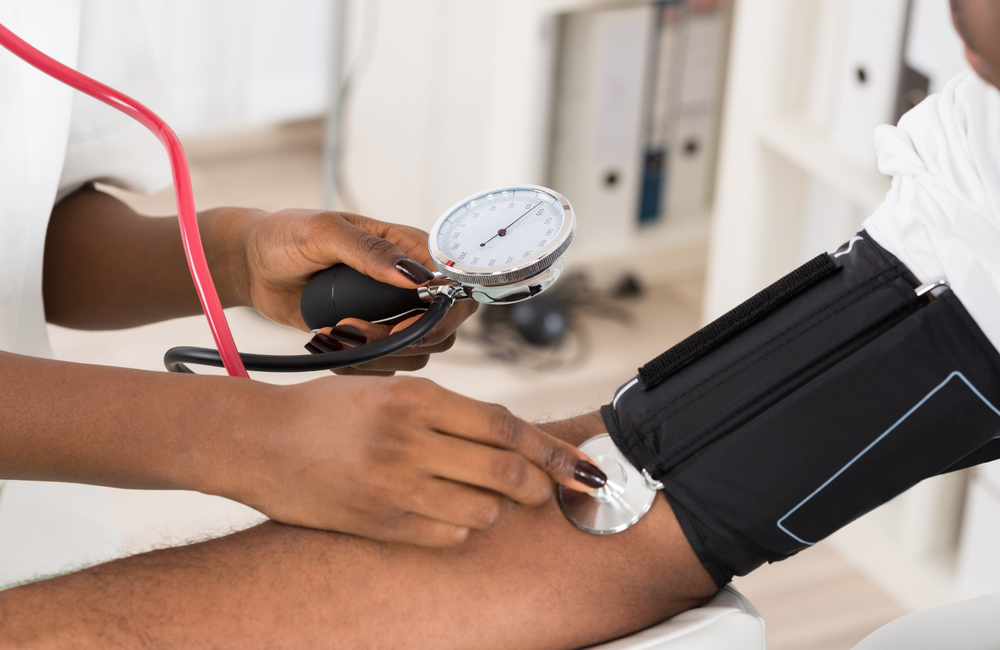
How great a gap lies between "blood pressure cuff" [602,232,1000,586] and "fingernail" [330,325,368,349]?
0.21 m

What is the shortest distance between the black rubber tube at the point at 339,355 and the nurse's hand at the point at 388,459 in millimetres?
61

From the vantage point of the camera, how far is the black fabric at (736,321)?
0.73 m

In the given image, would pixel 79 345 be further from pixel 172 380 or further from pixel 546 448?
pixel 546 448

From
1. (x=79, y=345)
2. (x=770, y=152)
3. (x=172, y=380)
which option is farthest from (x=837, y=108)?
(x=79, y=345)

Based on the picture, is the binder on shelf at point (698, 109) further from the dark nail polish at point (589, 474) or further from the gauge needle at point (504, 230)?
the dark nail polish at point (589, 474)

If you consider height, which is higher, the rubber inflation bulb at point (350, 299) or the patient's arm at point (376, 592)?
the rubber inflation bulb at point (350, 299)

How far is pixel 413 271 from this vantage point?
745mm

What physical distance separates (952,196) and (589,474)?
1.02 ft

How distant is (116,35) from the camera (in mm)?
952

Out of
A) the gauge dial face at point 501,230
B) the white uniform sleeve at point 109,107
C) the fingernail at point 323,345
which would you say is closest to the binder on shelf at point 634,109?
the white uniform sleeve at point 109,107

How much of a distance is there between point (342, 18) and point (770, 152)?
1.02 meters

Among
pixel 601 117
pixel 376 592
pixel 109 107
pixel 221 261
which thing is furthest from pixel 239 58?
pixel 376 592

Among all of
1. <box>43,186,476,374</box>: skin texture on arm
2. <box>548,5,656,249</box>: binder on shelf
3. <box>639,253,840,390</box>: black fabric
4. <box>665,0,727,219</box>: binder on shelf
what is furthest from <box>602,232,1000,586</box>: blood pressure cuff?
<box>665,0,727,219</box>: binder on shelf

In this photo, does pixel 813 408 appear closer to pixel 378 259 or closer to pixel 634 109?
pixel 378 259
